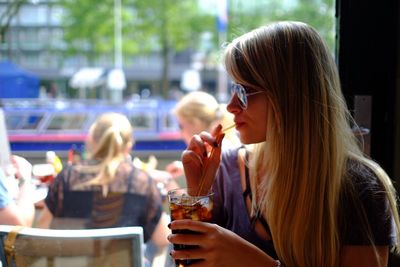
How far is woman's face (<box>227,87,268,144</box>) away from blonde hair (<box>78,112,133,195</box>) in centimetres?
125

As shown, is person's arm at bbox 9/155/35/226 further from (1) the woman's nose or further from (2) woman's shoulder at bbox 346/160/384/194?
(2) woman's shoulder at bbox 346/160/384/194

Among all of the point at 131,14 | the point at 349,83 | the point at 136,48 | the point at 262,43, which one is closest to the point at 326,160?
the point at 262,43

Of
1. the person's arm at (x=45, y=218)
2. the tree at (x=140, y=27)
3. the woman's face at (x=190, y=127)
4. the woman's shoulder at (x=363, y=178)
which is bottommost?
the person's arm at (x=45, y=218)

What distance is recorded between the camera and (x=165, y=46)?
5.69 meters

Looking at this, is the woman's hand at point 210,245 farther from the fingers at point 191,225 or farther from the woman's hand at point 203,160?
the woman's hand at point 203,160

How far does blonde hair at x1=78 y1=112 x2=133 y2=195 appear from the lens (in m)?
2.29

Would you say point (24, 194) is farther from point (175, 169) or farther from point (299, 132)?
point (299, 132)

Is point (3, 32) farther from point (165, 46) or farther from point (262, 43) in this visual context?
point (165, 46)

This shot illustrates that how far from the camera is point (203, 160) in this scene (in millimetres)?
1268

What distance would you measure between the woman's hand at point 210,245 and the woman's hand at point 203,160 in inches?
10.7

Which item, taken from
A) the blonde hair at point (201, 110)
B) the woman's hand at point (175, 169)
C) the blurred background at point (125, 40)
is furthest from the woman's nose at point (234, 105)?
the woman's hand at point (175, 169)

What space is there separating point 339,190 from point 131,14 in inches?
155

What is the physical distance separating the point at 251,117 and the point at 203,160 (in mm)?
192

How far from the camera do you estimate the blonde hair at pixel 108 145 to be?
2.29 metres
